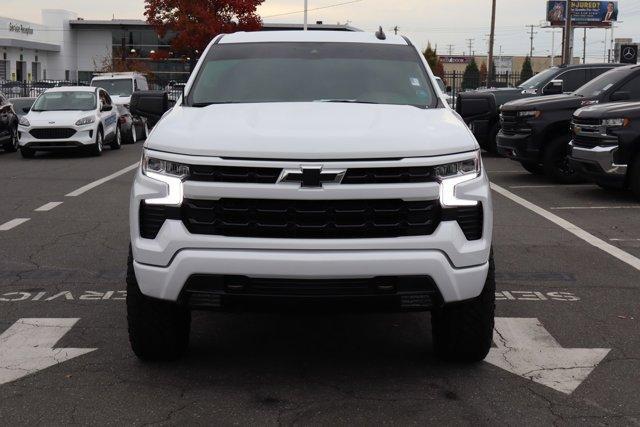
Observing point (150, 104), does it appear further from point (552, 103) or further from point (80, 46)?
point (80, 46)

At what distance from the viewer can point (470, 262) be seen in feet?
15.2

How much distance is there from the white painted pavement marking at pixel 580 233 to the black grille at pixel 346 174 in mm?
4278

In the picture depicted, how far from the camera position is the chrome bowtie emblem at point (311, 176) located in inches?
177

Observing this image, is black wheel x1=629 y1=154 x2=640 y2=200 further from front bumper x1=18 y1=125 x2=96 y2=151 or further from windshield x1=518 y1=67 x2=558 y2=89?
front bumper x1=18 y1=125 x2=96 y2=151

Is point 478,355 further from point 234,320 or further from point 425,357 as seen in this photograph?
point 234,320

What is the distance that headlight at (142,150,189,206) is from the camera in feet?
15.1

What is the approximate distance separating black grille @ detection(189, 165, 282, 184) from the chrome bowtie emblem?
0.05 m

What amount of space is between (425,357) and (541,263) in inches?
128

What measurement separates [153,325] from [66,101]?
18.9 m

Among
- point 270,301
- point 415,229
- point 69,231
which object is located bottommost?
point 69,231

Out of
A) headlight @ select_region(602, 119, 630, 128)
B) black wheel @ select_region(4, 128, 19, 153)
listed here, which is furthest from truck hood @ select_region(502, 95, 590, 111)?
black wheel @ select_region(4, 128, 19, 153)

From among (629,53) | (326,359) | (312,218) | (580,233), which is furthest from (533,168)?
(629,53)

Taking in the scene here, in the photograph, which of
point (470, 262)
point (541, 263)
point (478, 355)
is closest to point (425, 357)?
point (478, 355)

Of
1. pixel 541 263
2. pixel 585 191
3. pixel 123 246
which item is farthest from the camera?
pixel 585 191
